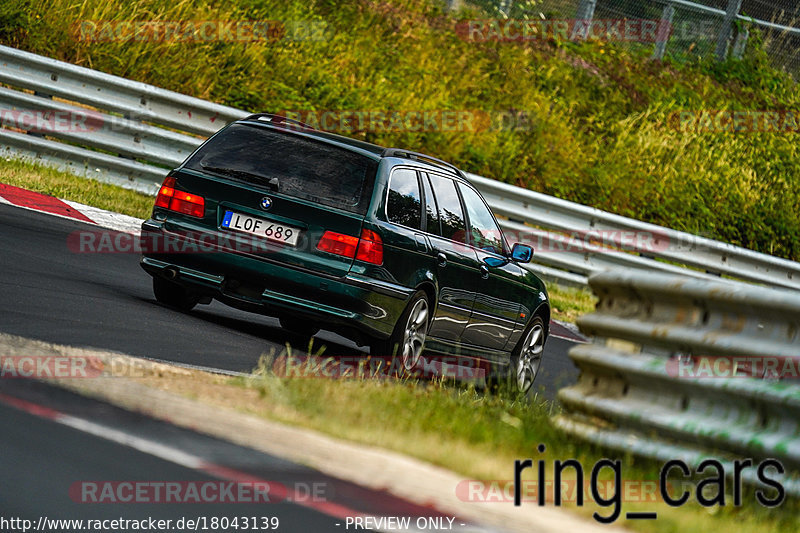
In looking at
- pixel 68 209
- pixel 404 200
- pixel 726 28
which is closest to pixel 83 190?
pixel 68 209

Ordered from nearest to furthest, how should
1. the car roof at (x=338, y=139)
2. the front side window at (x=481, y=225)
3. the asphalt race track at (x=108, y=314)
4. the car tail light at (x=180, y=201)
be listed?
the asphalt race track at (x=108, y=314) → the car tail light at (x=180, y=201) → the car roof at (x=338, y=139) → the front side window at (x=481, y=225)

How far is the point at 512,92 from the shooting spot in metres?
21.6

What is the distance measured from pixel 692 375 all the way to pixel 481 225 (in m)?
4.35

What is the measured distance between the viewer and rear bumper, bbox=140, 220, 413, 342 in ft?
28.1

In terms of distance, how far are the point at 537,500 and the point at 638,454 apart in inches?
35.5

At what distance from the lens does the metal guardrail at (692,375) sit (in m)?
5.66

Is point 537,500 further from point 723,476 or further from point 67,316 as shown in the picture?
point 67,316

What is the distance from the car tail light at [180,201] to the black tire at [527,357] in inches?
119

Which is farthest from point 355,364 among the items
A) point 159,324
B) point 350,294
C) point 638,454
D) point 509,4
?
point 509,4

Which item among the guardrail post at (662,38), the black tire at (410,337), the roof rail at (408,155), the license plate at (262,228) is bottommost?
the black tire at (410,337)

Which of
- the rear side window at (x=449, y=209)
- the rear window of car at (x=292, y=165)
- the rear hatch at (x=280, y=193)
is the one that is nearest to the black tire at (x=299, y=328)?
the rear hatch at (x=280, y=193)

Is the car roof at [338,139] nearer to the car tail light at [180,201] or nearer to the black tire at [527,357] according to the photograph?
the car tail light at [180,201]

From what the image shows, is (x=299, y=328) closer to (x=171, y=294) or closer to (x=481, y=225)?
(x=171, y=294)

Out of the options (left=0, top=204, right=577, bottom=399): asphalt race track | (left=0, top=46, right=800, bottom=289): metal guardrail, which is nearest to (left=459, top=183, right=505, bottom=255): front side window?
(left=0, top=204, right=577, bottom=399): asphalt race track
